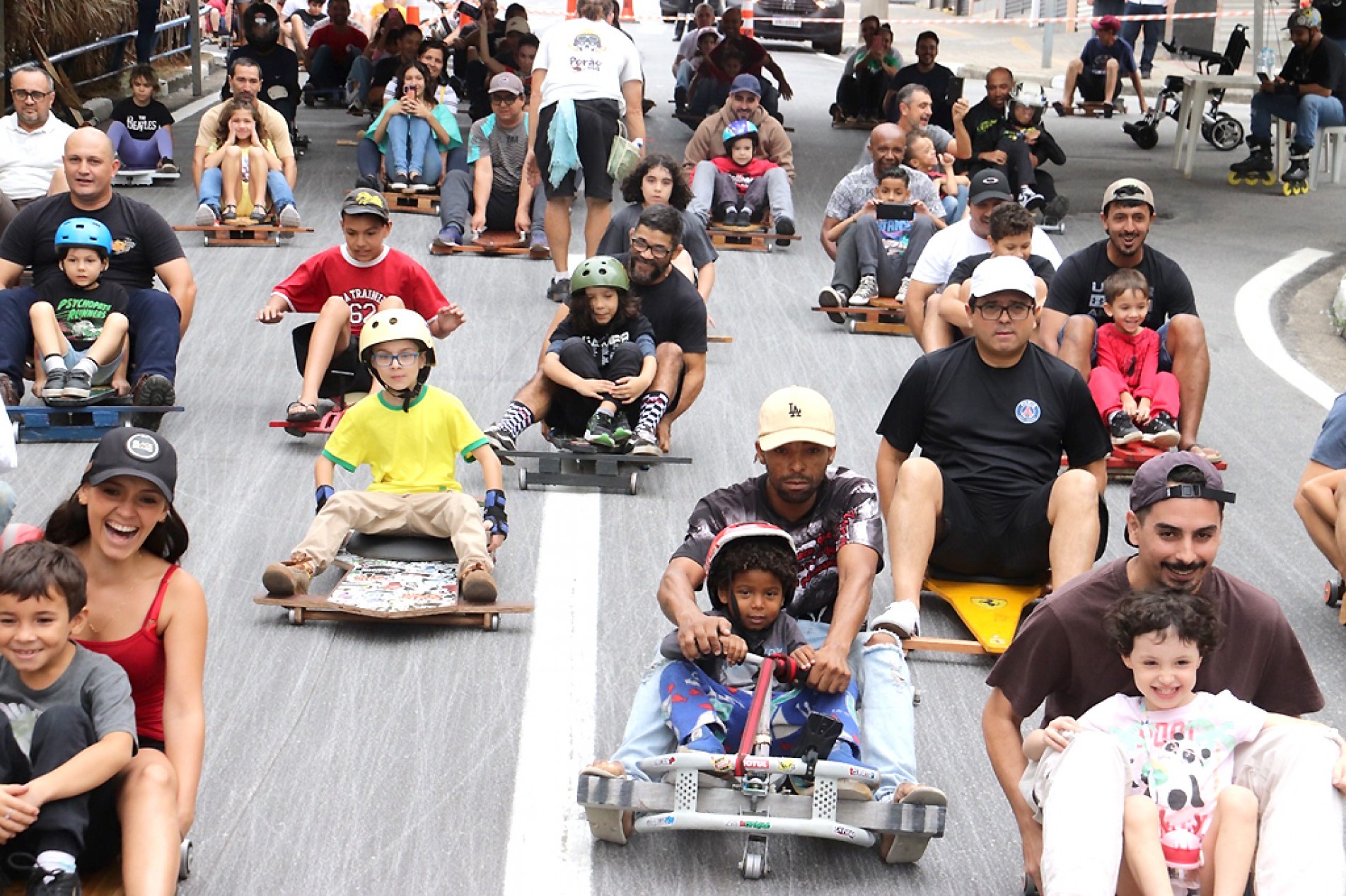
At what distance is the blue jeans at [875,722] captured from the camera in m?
5.18

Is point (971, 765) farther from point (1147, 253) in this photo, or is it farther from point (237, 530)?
point (1147, 253)

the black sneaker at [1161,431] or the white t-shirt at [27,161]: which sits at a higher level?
the white t-shirt at [27,161]

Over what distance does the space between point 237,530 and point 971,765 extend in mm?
3584

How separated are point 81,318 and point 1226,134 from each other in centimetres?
1504

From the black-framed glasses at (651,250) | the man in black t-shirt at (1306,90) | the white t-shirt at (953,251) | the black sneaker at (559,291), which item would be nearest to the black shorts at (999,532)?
the black-framed glasses at (651,250)

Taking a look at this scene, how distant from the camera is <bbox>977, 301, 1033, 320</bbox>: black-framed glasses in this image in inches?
277

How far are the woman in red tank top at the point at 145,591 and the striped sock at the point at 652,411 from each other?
3.87m

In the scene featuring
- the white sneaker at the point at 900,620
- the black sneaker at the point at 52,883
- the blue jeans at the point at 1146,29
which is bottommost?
the white sneaker at the point at 900,620

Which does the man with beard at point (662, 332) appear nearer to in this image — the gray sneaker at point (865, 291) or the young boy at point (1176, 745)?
the gray sneaker at point (865, 291)

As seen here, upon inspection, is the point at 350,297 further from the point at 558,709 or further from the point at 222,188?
the point at 222,188

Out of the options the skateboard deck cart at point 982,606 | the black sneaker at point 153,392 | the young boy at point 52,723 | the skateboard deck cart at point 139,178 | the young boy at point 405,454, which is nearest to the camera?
the young boy at point 52,723

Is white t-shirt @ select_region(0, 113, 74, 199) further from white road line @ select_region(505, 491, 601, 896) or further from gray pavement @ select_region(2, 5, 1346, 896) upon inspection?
white road line @ select_region(505, 491, 601, 896)

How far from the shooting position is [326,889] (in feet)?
16.2

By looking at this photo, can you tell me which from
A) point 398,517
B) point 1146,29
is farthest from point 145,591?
point 1146,29
